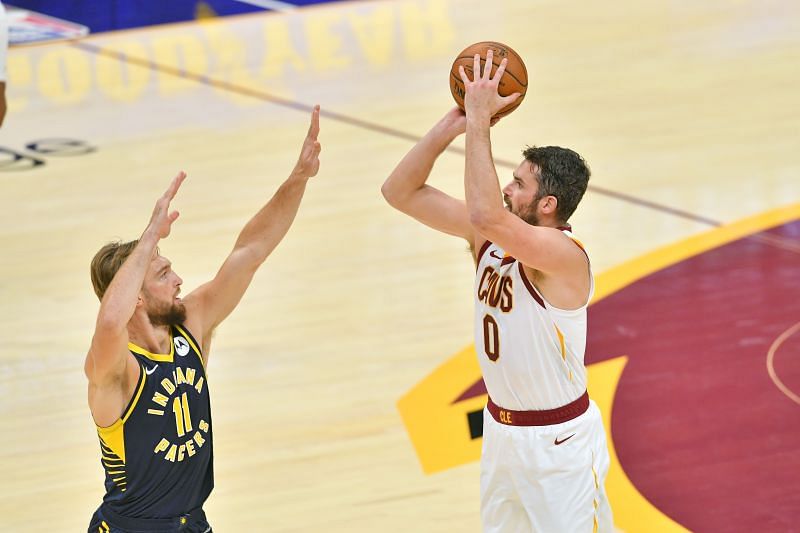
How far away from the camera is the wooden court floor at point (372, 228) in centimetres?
691

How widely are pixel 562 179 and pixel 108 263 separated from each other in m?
1.60

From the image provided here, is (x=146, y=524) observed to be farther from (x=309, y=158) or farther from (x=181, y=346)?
(x=309, y=158)

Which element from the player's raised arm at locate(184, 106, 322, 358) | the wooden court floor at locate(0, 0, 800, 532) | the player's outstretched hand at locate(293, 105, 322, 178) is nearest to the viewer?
the player's raised arm at locate(184, 106, 322, 358)

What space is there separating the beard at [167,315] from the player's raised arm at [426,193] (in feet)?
3.22

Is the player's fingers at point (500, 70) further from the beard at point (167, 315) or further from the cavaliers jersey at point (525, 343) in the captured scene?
the beard at point (167, 315)

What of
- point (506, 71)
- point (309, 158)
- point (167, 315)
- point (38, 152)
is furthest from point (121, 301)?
point (38, 152)

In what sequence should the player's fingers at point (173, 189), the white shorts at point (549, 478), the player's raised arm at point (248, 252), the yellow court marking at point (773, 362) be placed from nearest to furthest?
the player's fingers at point (173, 189) → the white shorts at point (549, 478) → the player's raised arm at point (248, 252) → the yellow court marking at point (773, 362)

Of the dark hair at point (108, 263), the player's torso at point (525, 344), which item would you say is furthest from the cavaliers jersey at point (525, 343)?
the dark hair at point (108, 263)

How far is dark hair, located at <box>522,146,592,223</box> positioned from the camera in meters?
5.00

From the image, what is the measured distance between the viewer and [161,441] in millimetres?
4723

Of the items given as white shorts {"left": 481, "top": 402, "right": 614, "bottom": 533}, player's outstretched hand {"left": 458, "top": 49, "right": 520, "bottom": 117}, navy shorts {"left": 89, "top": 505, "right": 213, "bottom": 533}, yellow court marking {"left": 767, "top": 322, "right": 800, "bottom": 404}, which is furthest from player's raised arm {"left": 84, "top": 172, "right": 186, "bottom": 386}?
yellow court marking {"left": 767, "top": 322, "right": 800, "bottom": 404}

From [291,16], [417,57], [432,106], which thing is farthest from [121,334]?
[291,16]

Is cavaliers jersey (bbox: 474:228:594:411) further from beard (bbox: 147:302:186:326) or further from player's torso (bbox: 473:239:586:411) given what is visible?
beard (bbox: 147:302:186:326)

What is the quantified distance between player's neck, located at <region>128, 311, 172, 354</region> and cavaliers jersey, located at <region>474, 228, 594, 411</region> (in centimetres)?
113
